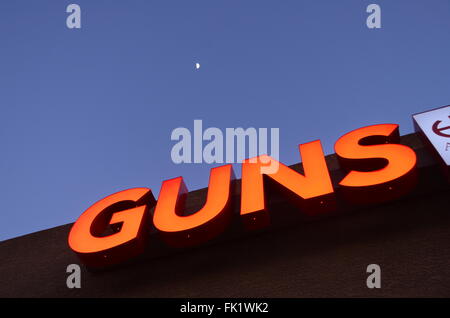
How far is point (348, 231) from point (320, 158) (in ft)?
3.61

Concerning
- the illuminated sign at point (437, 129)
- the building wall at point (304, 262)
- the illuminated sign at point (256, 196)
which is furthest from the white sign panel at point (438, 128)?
the illuminated sign at point (256, 196)

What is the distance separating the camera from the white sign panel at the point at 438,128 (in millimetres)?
5379

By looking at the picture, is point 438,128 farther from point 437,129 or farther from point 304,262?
point 304,262

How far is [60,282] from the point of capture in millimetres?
6102

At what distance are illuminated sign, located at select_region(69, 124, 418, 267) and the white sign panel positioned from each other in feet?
1.16

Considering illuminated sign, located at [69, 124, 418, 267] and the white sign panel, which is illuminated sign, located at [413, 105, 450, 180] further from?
illuminated sign, located at [69, 124, 418, 267]

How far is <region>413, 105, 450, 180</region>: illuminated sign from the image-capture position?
5320 mm

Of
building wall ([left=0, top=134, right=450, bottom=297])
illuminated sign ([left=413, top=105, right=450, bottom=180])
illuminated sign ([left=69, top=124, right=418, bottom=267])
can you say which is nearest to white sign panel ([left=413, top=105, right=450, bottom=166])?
illuminated sign ([left=413, top=105, right=450, bottom=180])

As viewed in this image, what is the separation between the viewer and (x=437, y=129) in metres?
Answer: 5.76

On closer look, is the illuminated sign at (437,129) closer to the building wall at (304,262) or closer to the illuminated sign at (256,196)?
the building wall at (304,262)
